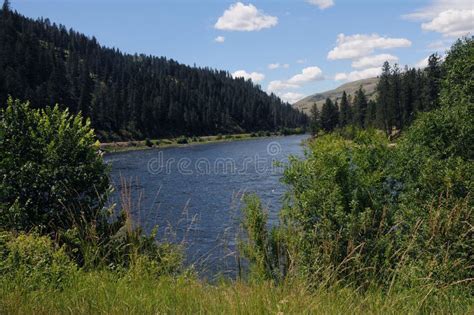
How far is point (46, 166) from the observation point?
17.5 meters

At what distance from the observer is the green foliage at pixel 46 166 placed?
16594mm

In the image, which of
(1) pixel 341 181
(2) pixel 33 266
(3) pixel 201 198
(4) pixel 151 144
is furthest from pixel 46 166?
(4) pixel 151 144

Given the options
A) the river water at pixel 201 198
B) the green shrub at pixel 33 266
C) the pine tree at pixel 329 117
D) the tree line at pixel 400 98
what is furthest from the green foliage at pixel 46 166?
the pine tree at pixel 329 117

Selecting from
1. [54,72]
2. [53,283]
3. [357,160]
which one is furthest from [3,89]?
[53,283]

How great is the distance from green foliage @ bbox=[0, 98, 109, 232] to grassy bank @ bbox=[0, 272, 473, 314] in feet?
35.9

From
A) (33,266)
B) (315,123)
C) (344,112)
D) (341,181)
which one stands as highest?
(344,112)

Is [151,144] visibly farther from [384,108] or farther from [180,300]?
[180,300]

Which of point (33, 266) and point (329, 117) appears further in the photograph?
point (329, 117)

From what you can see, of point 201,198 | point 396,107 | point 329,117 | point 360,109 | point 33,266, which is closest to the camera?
point 33,266

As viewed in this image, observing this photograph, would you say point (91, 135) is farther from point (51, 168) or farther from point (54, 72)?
point (54, 72)

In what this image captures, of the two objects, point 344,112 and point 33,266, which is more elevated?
point 344,112

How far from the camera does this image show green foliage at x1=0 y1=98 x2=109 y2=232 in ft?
54.4

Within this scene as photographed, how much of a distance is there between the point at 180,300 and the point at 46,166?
14494 mm

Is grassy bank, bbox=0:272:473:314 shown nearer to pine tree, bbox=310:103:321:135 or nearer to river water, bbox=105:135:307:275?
river water, bbox=105:135:307:275
